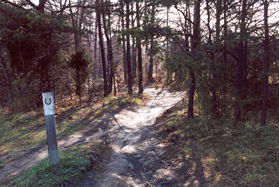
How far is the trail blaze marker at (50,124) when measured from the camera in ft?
14.4

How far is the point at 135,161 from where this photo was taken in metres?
6.20

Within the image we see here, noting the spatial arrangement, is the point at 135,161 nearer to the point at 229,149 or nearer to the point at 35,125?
the point at 229,149

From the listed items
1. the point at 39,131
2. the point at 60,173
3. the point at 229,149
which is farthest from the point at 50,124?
the point at 39,131

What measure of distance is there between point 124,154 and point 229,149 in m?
3.16

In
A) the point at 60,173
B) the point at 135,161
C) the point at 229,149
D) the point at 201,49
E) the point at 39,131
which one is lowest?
the point at 135,161

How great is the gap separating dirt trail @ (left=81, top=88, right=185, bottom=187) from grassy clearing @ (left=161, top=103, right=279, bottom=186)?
2.50ft

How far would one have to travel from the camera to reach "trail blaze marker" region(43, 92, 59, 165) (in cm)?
439

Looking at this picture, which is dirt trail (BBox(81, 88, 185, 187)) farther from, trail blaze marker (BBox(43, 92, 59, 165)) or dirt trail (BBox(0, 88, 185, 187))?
trail blaze marker (BBox(43, 92, 59, 165))

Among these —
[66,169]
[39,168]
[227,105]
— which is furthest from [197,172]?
[227,105]

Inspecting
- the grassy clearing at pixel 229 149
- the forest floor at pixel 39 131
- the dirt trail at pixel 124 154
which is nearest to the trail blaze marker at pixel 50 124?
the dirt trail at pixel 124 154

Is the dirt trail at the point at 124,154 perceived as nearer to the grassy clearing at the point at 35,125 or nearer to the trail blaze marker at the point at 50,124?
the grassy clearing at the point at 35,125

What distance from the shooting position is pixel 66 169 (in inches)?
185

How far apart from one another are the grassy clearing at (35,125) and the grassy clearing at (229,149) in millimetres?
4675

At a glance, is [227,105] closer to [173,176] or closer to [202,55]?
[202,55]
